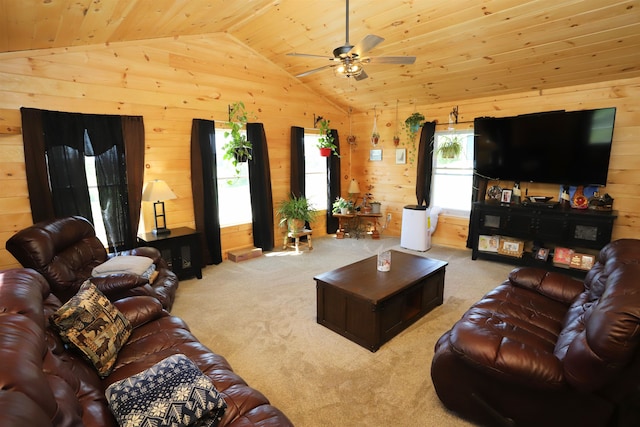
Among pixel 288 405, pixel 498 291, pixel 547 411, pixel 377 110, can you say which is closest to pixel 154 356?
pixel 288 405

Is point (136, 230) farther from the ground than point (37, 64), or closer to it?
closer to it

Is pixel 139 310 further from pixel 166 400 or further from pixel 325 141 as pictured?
pixel 325 141

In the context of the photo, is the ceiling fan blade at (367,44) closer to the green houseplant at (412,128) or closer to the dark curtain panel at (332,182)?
the green houseplant at (412,128)

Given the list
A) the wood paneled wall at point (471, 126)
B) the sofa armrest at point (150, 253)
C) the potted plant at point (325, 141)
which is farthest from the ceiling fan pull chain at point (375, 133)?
the sofa armrest at point (150, 253)

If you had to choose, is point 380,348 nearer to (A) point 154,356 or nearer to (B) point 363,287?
(B) point 363,287

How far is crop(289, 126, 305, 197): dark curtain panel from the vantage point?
554cm

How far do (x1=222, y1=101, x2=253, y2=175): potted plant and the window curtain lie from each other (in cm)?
114

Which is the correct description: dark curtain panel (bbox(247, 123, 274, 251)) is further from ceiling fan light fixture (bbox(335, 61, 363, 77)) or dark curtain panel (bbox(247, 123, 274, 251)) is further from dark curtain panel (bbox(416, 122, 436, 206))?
dark curtain panel (bbox(416, 122, 436, 206))

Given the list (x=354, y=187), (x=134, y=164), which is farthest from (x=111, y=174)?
(x=354, y=187)

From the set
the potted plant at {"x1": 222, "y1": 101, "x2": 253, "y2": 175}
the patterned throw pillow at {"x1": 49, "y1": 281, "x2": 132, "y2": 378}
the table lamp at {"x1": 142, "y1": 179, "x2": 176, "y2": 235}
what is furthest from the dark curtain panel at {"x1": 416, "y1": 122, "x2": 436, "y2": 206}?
the patterned throw pillow at {"x1": 49, "y1": 281, "x2": 132, "y2": 378}

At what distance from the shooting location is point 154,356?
6.03 ft

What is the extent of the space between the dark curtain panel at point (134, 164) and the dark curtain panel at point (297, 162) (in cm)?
232

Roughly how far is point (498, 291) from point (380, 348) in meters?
1.05

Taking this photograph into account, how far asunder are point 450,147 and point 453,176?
51 cm
